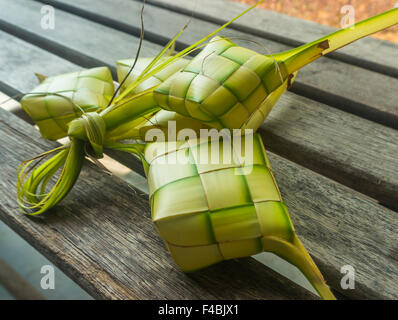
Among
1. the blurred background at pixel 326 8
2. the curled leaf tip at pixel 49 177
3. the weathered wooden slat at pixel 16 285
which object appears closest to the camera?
the curled leaf tip at pixel 49 177

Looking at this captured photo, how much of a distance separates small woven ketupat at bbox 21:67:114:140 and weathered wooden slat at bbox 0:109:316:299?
0.09 metres

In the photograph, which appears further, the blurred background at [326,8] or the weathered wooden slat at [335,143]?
the blurred background at [326,8]

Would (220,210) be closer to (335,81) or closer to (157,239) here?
(157,239)

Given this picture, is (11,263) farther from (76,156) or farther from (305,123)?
(305,123)

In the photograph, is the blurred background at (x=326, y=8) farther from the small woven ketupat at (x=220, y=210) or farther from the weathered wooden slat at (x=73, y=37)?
the small woven ketupat at (x=220, y=210)

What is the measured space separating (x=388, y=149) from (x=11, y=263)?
128 cm

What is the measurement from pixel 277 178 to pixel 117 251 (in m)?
0.29

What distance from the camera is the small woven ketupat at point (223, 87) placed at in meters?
0.47

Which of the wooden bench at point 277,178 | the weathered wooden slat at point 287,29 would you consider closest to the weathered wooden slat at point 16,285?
the wooden bench at point 277,178

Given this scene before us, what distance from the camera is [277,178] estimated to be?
0.65 meters

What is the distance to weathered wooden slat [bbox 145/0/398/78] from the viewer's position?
3.12 ft

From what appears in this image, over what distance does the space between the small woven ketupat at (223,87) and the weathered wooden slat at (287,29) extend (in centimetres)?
43

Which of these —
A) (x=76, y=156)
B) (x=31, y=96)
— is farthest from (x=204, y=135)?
(x=31, y=96)

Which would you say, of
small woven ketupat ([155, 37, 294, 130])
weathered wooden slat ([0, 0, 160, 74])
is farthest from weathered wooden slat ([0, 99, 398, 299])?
weathered wooden slat ([0, 0, 160, 74])
